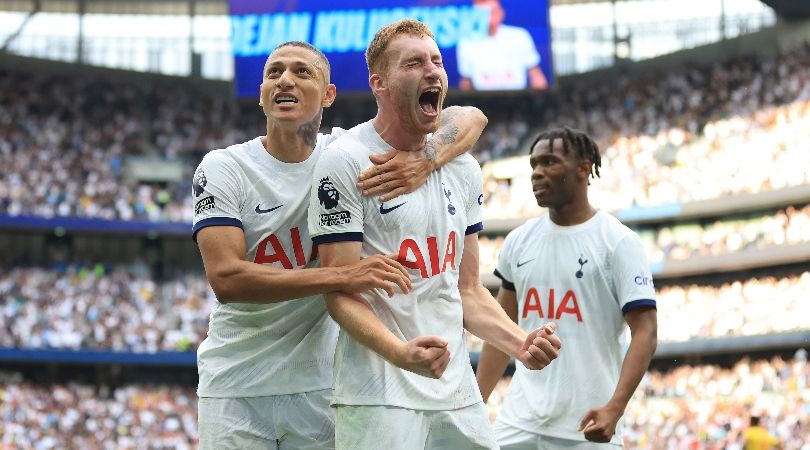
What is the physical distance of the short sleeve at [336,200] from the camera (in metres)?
4.92

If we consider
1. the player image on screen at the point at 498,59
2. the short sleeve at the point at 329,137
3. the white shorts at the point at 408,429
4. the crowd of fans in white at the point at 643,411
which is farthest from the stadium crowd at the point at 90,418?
the white shorts at the point at 408,429

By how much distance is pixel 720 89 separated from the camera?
40250 millimetres

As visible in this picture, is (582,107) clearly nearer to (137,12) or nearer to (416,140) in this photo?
(137,12)

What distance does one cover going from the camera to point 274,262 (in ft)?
19.4

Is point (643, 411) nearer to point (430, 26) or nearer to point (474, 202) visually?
point (430, 26)

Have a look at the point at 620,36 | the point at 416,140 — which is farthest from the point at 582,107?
the point at 416,140

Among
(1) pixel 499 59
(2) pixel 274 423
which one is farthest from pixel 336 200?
(1) pixel 499 59

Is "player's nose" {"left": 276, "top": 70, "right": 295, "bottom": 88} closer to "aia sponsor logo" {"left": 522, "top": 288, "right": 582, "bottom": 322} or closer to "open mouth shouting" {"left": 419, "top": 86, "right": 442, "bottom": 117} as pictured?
"open mouth shouting" {"left": 419, "top": 86, "right": 442, "bottom": 117}

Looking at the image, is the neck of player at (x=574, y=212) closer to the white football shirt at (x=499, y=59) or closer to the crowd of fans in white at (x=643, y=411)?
the crowd of fans in white at (x=643, y=411)

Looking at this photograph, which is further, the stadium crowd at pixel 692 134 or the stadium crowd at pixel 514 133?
the stadium crowd at pixel 514 133

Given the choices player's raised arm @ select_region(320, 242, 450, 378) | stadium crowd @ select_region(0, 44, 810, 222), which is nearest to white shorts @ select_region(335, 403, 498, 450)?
player's raised arm @ select_region(320, 242, 450, 378)

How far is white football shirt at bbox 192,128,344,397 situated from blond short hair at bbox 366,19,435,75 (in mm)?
941

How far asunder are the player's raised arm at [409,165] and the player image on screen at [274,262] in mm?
193

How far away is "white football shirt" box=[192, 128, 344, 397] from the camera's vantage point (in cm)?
591
